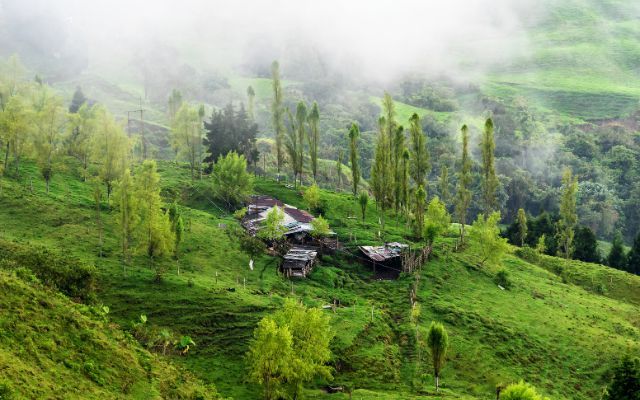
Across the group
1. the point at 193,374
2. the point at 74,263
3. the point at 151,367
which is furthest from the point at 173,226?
the point at 151,367

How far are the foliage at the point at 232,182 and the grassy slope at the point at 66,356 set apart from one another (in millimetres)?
70034

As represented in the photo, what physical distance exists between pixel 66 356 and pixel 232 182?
82.4 meters

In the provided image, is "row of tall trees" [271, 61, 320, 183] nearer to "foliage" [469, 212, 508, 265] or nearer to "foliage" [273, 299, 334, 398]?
"foliage" [469, 212, 508, 265]

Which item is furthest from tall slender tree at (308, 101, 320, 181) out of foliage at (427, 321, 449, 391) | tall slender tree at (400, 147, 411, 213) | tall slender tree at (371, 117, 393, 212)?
foliage at (427, 321, 449, 391)

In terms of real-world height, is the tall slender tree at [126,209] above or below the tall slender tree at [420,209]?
above

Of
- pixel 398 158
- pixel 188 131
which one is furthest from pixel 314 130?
pixel 188 131

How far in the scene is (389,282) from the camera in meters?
105

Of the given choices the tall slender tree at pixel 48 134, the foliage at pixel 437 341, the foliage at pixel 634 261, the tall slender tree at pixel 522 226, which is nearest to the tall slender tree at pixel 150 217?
the tall slender tree at pixel 48 134

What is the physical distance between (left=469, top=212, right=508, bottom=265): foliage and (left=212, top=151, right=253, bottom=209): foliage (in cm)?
5068

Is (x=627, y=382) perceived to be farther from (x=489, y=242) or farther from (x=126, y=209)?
→ (x=126, y=209)

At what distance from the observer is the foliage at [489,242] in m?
115

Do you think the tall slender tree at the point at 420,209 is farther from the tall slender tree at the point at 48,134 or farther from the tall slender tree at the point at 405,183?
the tall slender tree at the point at 48,134

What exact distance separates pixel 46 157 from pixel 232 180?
3775cm

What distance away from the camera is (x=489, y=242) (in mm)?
115625
